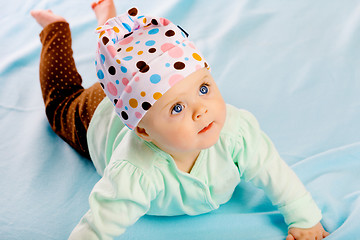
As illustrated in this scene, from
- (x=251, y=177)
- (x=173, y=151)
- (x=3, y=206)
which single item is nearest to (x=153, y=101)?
(x=173, y=151)

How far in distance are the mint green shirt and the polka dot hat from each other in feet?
0.43

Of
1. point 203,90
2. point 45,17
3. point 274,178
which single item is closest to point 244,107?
point 274,178

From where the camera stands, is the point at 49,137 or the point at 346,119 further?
the point at 49,137

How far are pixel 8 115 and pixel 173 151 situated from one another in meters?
0.79

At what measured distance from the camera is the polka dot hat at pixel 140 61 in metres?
0.83

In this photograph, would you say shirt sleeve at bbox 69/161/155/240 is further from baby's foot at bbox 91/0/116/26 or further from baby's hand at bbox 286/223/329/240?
baby's foot at bbox 91/0/116/26

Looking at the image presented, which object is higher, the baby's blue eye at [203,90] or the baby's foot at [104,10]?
the baby's blue eye at [203,90]

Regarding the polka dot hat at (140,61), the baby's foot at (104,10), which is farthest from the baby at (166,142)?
the baby's foot at (104,10)

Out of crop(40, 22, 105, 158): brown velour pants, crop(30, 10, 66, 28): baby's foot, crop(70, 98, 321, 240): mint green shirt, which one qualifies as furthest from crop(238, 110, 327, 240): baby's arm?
crop(30, 10, 66, 28): baby's foot

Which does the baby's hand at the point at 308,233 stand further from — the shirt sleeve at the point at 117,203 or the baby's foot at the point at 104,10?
the baby's foot at the point at 104,10

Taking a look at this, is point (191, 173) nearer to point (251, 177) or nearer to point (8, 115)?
point (251, 177)

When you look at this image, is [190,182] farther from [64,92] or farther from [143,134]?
[64,92]

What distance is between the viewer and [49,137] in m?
1.42

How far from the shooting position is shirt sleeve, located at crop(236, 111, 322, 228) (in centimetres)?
102
